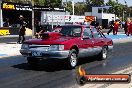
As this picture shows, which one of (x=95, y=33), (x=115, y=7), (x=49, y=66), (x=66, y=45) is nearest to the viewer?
(x=66, y=45)

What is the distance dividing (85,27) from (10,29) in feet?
91.0

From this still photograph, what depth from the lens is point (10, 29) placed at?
39.7m

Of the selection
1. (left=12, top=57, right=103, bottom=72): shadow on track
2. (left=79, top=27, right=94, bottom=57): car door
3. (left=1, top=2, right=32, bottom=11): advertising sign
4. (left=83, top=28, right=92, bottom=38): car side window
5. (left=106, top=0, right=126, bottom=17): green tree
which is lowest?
(left=12, top=57, right=103, bottom=72): shadow on track

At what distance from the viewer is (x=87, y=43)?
41.3 feet

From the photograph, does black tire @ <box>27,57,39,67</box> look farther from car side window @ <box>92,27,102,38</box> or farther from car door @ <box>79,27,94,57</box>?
car side window @ <box>92,27,102,38</box>

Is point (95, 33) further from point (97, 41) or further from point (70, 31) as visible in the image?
point (70, 31)

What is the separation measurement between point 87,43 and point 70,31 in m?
0.73

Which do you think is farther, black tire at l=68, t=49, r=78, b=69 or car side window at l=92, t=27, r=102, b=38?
car side window at l=92, t=27, r=102, b=38

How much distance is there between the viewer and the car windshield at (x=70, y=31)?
40.8ft

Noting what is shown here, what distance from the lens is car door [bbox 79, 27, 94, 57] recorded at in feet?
40.4

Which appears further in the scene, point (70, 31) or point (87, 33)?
point (87, 33)

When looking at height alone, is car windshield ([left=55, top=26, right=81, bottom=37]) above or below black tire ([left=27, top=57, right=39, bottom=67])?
above

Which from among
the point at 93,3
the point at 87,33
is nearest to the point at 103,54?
the point at 87,33

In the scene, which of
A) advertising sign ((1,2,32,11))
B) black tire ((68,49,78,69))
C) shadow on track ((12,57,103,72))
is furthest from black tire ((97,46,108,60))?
advertising sign ((1,2,32,11))
